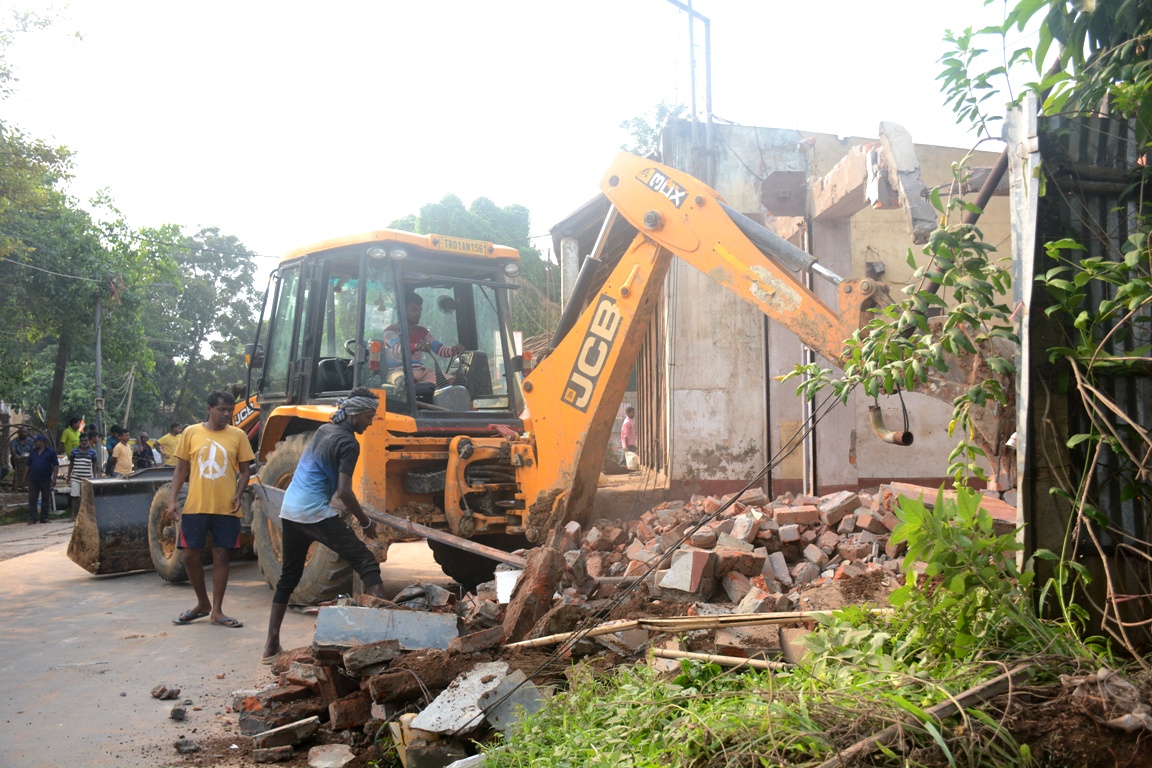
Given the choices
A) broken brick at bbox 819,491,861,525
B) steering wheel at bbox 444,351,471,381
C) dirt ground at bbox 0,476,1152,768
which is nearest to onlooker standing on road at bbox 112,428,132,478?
dirt ground at bbox 0,476,1152,768

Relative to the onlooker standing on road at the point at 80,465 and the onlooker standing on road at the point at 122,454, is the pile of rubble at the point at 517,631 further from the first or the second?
the onlooker standing on road at the point at 80,465

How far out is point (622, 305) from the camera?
6.78m

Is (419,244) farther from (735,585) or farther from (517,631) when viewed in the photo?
(517,631)

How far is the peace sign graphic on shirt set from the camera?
23.0ft

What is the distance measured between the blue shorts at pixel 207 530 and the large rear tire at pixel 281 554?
0.39 metres

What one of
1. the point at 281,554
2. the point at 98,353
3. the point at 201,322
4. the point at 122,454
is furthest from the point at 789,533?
the point at 201,322

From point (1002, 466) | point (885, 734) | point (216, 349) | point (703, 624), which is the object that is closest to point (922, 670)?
point (885, 734)

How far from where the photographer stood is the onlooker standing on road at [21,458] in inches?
763

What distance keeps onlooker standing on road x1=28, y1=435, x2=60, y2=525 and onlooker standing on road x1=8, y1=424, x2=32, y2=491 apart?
3.98m

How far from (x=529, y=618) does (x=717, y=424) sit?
545 cm

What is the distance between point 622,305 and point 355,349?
91.3 inches

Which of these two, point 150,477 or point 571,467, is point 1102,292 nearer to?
point 571,467

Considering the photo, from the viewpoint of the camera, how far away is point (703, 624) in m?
3.88

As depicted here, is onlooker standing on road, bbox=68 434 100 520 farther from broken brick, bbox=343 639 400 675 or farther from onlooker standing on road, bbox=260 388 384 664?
broken brick, bbox=343 639 400 675
